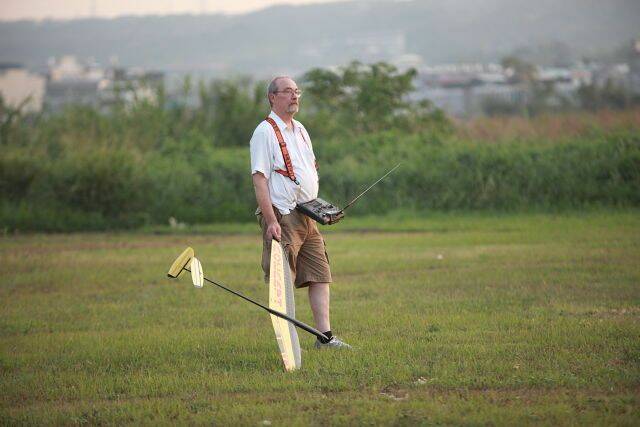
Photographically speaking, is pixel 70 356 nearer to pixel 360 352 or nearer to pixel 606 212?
pixel 360 352

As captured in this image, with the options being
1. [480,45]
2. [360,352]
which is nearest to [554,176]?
[360,352]

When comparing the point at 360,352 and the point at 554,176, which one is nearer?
the point at 360,352

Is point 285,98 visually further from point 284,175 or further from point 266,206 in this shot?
point 266,206

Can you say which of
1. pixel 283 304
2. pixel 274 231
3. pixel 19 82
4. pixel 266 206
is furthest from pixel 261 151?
pixel 19 82

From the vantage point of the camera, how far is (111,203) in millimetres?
22781

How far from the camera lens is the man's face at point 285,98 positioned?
877 cm

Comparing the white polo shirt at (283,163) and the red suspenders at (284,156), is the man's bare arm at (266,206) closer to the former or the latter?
the white polo shirt at (283,163)

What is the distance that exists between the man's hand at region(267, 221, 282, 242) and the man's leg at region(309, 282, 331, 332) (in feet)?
2.65

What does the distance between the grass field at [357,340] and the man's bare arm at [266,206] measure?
1.06 metres

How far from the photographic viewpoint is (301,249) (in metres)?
9.25

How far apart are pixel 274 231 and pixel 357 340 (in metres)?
1.54

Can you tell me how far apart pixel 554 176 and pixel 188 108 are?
17.4m

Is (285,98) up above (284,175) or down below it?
above

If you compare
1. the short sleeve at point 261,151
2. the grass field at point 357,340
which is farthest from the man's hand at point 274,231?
the grass field at point 357,340
